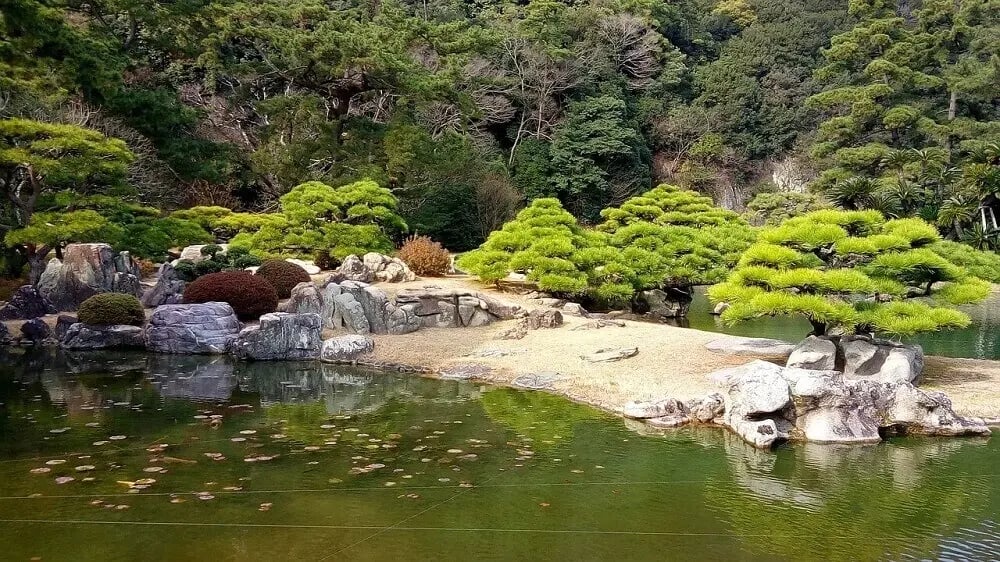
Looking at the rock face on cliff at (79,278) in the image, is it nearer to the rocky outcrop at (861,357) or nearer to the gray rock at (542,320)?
the gray rock at (542,320)

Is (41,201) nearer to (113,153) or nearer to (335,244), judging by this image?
(113,153)

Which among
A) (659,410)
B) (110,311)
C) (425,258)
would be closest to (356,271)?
(425,258)

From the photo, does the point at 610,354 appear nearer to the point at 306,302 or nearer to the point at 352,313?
the point at 352,313

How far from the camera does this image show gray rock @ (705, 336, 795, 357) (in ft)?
31.2

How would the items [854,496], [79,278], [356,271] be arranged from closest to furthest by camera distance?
[854,496] < [79,278] < [356,271]

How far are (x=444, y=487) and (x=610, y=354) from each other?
4.70 meters

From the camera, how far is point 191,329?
11.1 meters

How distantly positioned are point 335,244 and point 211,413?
9338 millimetres

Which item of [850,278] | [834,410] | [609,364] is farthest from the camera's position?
[609,364]

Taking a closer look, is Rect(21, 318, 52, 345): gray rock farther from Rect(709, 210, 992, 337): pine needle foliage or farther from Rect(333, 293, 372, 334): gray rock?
Rect(709, 210, 992, 337): pine needle foliage

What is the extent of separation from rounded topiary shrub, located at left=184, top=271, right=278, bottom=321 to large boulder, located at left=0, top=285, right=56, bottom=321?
2.53m

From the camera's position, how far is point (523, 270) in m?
14.4

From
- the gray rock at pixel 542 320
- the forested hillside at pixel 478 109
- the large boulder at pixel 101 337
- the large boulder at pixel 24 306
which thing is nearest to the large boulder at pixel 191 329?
the large boulder at pixel 101 337

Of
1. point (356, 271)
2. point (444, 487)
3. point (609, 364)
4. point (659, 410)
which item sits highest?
point (356, 271)
